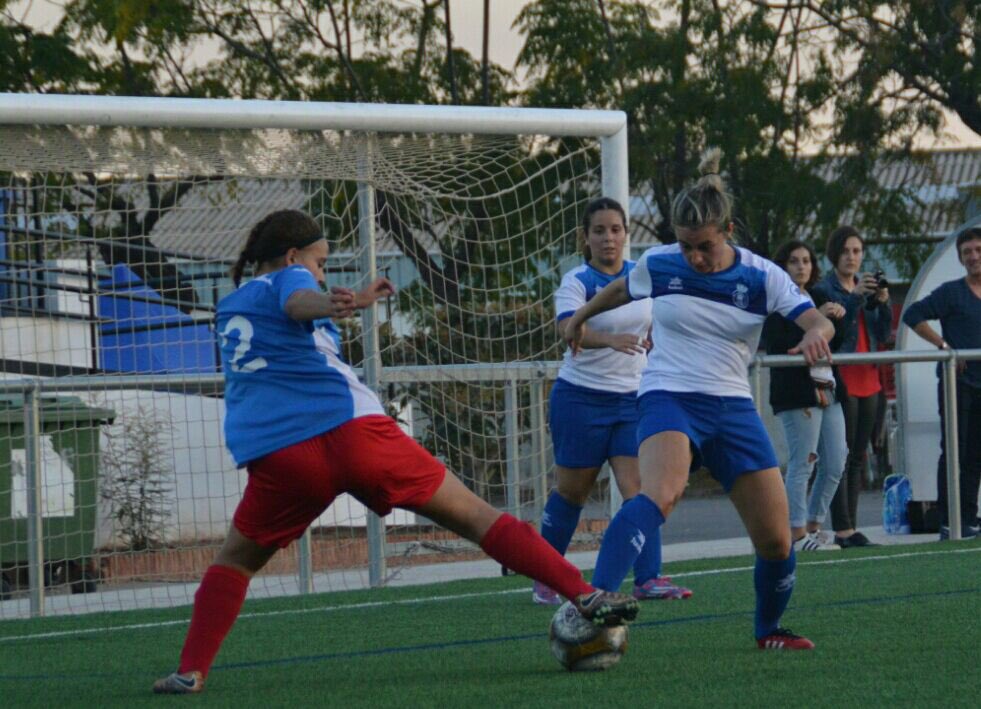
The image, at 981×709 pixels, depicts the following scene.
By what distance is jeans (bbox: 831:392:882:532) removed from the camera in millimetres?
11133

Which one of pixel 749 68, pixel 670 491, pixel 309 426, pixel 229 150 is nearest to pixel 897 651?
pixel 670 491

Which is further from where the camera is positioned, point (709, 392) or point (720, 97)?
point (720, 97)

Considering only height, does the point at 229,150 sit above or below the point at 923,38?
below

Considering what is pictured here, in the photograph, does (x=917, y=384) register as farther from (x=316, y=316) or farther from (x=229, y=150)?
(x=316, y=316)

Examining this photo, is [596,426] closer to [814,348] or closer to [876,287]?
[814,348]

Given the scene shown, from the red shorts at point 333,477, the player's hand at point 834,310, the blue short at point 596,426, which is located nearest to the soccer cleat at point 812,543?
the player's hand at point 834,310

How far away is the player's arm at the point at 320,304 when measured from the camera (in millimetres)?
4887

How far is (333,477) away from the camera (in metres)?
5.22

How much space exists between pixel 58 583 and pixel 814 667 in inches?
240

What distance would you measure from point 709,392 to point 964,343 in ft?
20.1

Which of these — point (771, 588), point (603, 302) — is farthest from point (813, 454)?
point (771, 588)

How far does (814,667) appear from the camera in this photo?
5.43 metres

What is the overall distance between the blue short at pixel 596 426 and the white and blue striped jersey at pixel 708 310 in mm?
1851

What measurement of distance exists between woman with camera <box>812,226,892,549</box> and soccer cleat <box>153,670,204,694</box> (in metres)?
6.25
